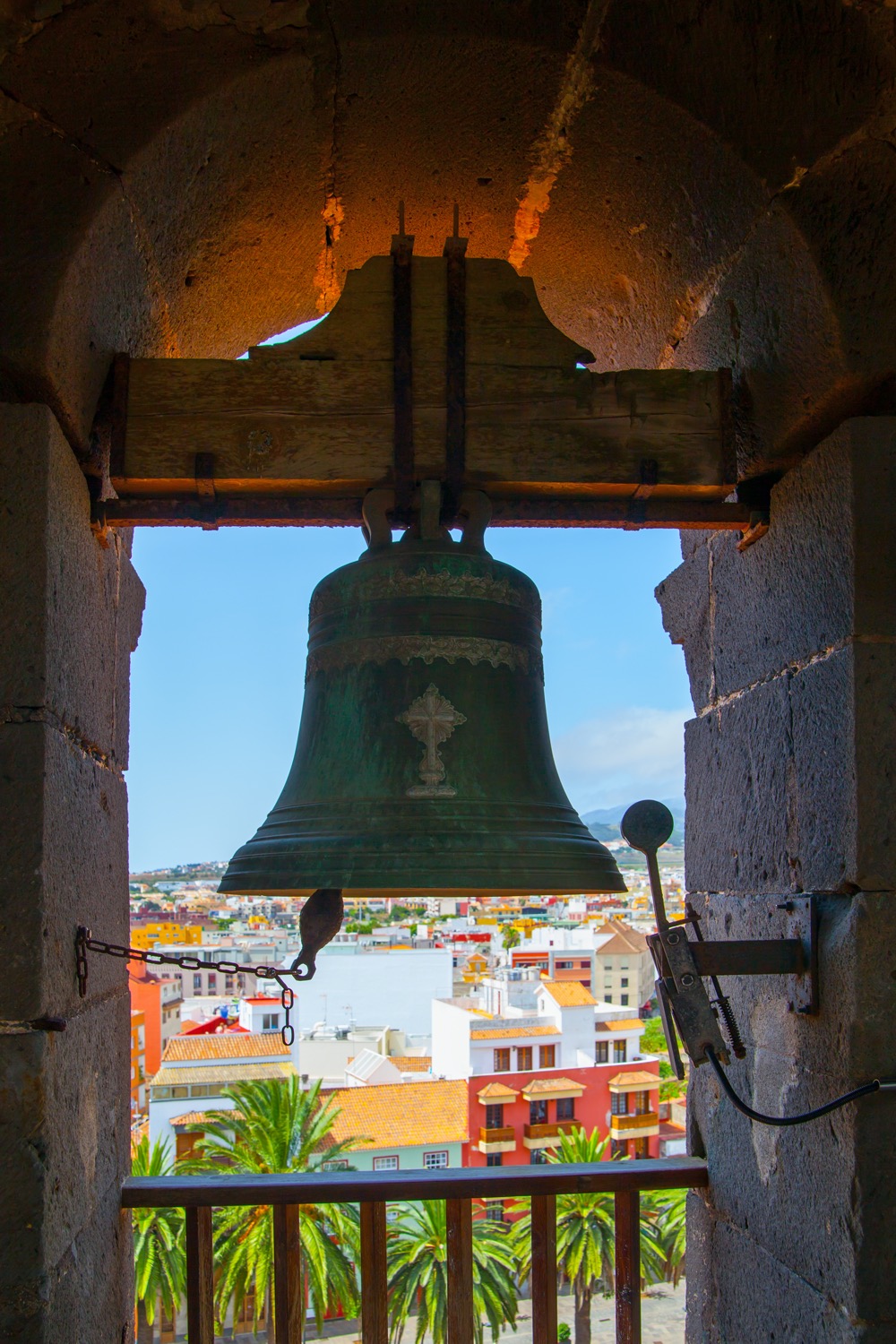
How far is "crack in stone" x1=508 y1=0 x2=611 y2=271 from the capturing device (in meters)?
2.31

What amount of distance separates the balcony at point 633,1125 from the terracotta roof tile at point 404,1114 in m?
2.86

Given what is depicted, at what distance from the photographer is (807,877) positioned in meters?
2.29

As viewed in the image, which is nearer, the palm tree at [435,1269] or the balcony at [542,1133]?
the palm tree at [435,1269]

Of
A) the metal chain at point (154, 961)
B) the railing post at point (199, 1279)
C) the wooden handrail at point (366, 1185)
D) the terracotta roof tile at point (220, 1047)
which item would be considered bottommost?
the terracotta roof tile at point (220, 1047)

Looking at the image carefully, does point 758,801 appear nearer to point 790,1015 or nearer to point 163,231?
point 790,1015

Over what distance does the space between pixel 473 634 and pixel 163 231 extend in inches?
43.8

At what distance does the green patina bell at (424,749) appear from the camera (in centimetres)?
198

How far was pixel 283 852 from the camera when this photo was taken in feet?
6.68

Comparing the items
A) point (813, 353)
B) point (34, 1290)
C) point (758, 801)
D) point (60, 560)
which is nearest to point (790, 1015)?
point (758, 801)

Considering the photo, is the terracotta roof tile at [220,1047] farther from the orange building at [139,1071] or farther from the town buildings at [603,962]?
the town buildings at [603,962]

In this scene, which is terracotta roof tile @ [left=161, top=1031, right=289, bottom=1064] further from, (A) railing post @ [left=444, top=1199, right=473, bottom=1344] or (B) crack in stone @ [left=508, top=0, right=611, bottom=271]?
(B) crack in stone @ [left=508, top=0, right=611, bottom=271]

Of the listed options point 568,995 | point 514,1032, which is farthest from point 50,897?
point 568,995

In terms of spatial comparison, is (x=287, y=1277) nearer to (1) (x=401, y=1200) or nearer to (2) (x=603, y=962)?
(1) (x=401, y=1200)

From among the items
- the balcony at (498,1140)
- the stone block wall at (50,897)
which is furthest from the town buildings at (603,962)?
the stone block wall at (50,897)
